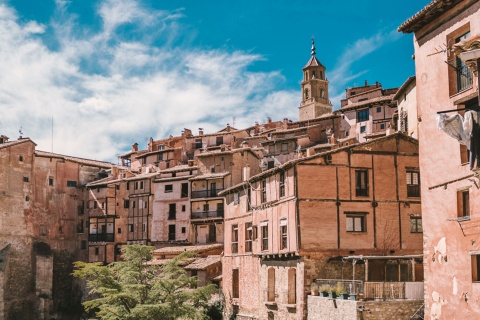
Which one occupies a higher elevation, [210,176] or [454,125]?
[210,176]

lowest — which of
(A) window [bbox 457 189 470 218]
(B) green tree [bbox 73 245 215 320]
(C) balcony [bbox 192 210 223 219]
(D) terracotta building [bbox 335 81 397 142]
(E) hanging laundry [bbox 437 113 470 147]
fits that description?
(B) green tree [bbox 73 245 215 320]

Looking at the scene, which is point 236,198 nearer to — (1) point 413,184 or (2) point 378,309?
(1) point 413,184

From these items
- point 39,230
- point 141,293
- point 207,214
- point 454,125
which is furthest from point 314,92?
point 454,125

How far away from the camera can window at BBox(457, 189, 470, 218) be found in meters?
21.6

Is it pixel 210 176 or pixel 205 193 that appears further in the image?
pixel 205 193

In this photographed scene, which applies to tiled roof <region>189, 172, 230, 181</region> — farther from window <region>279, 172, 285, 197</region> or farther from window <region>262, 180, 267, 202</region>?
window <region>279, 172, 285, 197</region>

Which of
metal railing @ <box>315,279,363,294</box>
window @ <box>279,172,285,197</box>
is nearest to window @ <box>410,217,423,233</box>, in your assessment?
metal railing @ <box>315,279,363,294</box>

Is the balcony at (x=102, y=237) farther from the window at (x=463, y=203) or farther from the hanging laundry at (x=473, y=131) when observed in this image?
the hanging laundry at (x=473, y=131)

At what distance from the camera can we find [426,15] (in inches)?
926

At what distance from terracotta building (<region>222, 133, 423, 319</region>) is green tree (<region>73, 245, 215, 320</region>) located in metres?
6.69

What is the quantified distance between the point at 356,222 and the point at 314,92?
74.4m

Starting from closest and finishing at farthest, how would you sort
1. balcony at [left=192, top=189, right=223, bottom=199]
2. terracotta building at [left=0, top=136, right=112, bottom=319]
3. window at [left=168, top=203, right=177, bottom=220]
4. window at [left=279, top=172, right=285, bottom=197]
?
window at [left=279, top=172, right=285, bottom=197], balcony at [left=192, top=189, right=223, bottom=199], terracotta building at [left=0, top=136, right=112, bottom=319], window at [left=168, top=203, right=177, bottom=220]

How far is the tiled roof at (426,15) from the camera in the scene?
2244 cm

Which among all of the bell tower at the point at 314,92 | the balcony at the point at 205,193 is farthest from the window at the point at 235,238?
the bell tower at the point at 314,92
